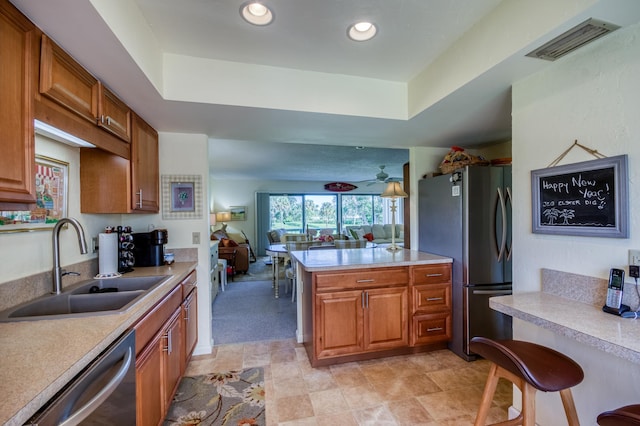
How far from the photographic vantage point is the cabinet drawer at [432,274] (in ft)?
8.52

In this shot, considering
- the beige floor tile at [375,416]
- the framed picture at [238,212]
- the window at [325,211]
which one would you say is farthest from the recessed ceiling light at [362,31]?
the window at [325,211]

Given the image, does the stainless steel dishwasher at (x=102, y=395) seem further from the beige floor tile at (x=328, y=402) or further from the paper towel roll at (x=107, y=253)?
the beige floor tile at (x=328, y=402)

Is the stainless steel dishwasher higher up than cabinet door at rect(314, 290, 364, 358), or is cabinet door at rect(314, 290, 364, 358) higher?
the stainless steel dishwasher

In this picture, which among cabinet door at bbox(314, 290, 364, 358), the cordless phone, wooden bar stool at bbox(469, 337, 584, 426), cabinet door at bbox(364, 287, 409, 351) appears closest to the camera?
wooden bar stool at bbox(469, 337, 584, 426)

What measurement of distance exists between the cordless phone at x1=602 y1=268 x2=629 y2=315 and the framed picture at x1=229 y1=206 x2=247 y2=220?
25.9 ft

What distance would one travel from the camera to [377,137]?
2.87 meters

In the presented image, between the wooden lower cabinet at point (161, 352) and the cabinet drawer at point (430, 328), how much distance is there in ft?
6.26

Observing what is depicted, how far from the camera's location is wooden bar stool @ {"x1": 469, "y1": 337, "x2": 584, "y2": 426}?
1.10 meters

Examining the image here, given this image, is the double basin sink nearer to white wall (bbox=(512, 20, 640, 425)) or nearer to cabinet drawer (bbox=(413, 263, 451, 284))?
cabinet drawer (bbox=(413, 263, 451, 284))

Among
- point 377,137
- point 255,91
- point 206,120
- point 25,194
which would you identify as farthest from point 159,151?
point 377,137

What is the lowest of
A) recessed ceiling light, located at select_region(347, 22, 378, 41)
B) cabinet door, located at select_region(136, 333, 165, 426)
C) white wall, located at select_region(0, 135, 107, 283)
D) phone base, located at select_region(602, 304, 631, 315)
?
cabinet door, located at select_region(136, 333, 165, 426)

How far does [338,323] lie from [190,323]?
1.22 metres

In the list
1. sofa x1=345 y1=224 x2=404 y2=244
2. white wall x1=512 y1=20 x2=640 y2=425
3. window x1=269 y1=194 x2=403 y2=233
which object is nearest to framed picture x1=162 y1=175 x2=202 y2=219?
white wall x1=512 y1=20 x2=640 y2=425

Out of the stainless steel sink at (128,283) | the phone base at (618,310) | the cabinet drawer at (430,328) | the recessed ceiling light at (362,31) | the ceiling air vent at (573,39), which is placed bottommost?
the cabinet drawer at (430,328)
